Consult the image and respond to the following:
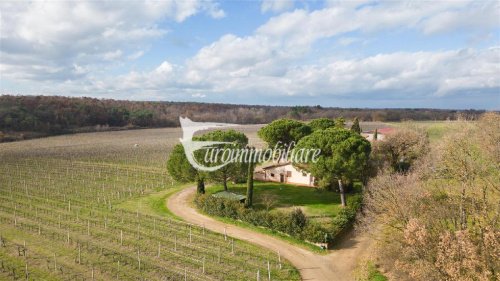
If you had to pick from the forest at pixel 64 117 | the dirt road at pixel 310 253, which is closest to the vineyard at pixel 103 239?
Answer: the dirt road at pixel 310 253

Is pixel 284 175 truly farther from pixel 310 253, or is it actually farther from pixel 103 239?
pixel 103 239

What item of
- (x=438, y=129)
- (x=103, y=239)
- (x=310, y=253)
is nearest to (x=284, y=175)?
(x=310, y=253)

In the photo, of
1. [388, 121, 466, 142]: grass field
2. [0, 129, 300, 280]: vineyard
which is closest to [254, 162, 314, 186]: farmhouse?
[0, 129, 300, 280]: vineyard

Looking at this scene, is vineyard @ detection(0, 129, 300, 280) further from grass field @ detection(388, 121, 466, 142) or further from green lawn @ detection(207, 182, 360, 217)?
grass field @ detection(388, 121, 466, 142)

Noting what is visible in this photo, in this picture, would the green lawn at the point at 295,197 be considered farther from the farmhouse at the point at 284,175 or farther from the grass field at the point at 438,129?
the grass field at the point at 438,129

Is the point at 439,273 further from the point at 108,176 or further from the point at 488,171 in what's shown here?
the point at 108,176

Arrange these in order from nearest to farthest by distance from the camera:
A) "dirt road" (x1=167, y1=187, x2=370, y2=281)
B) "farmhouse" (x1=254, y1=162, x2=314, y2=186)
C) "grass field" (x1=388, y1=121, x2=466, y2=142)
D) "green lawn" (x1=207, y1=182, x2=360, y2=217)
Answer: "dirt road" (x1=167, y1=187, x2=370, y2=281), "green lawn" (x1=207, y1=182, x2=360, y2=217), "grass field" (x1=388, y1=121, x2=466, y2=142), "farmhouse" (x1=254, y1=162, x2=314, y2=186)
